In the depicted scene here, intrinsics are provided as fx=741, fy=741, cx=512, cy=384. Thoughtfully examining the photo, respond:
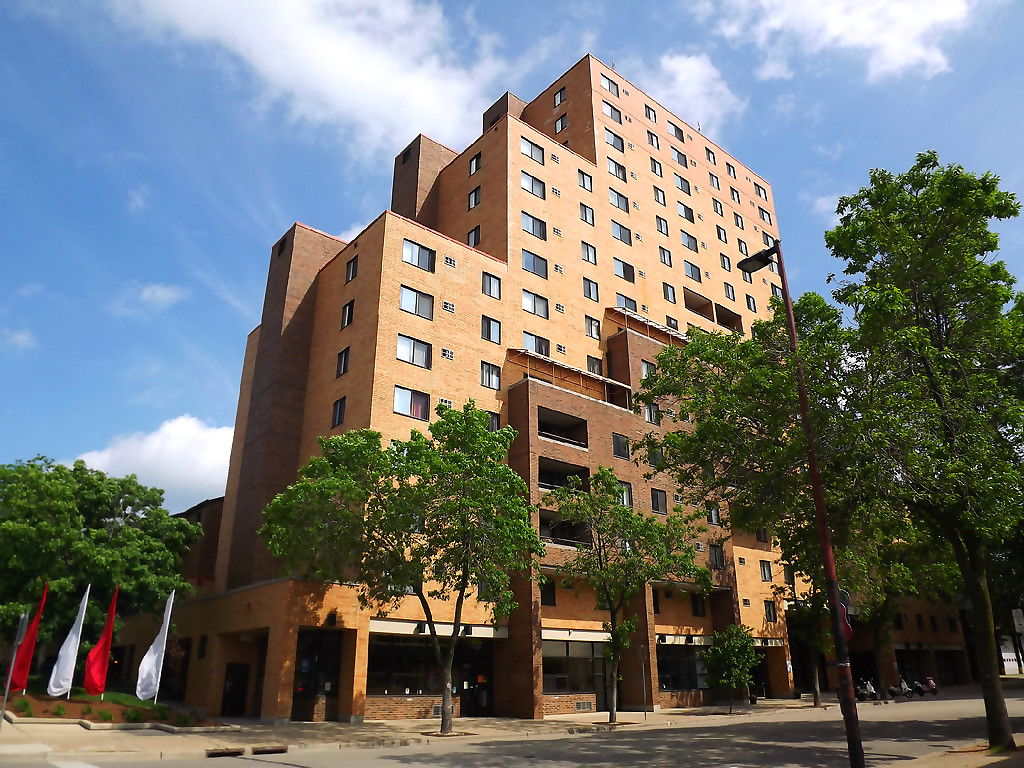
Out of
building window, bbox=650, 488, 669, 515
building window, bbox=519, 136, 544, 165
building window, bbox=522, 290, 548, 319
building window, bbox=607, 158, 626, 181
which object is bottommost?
building window, bbox=650, 488, 669, 515

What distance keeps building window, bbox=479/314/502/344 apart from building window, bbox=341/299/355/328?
22.8ft

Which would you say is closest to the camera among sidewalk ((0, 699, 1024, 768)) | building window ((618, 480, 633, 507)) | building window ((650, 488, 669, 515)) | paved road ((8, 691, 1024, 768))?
paved road ((8, 691, 1024, 768))

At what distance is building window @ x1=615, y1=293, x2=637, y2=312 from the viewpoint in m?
49.3

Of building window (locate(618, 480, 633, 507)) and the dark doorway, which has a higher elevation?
building window (locate(618, 480, 633, 507))

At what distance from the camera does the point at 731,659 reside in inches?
1544

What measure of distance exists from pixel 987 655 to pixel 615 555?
16.7 meters

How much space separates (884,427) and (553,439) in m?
22.9

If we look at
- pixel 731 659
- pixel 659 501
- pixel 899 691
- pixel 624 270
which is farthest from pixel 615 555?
pixel 899 691

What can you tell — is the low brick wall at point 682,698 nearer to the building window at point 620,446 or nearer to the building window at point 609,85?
the building window at point 620,446

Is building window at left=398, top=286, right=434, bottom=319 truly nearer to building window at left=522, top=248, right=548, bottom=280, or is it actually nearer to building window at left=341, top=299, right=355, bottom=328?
building window at left=341, top=299, right=355, bottom=328

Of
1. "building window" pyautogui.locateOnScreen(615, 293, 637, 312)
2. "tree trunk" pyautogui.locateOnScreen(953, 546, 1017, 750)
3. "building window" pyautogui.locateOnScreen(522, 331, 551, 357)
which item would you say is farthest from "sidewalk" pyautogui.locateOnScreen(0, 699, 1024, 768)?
"building window" pyautogui.locateOnScreen(615, 293, 637, 312)

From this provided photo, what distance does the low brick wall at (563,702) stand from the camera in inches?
1398

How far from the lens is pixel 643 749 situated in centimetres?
2078

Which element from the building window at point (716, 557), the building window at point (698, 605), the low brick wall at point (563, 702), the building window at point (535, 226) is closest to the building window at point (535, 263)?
the building window at point (535, 226)
